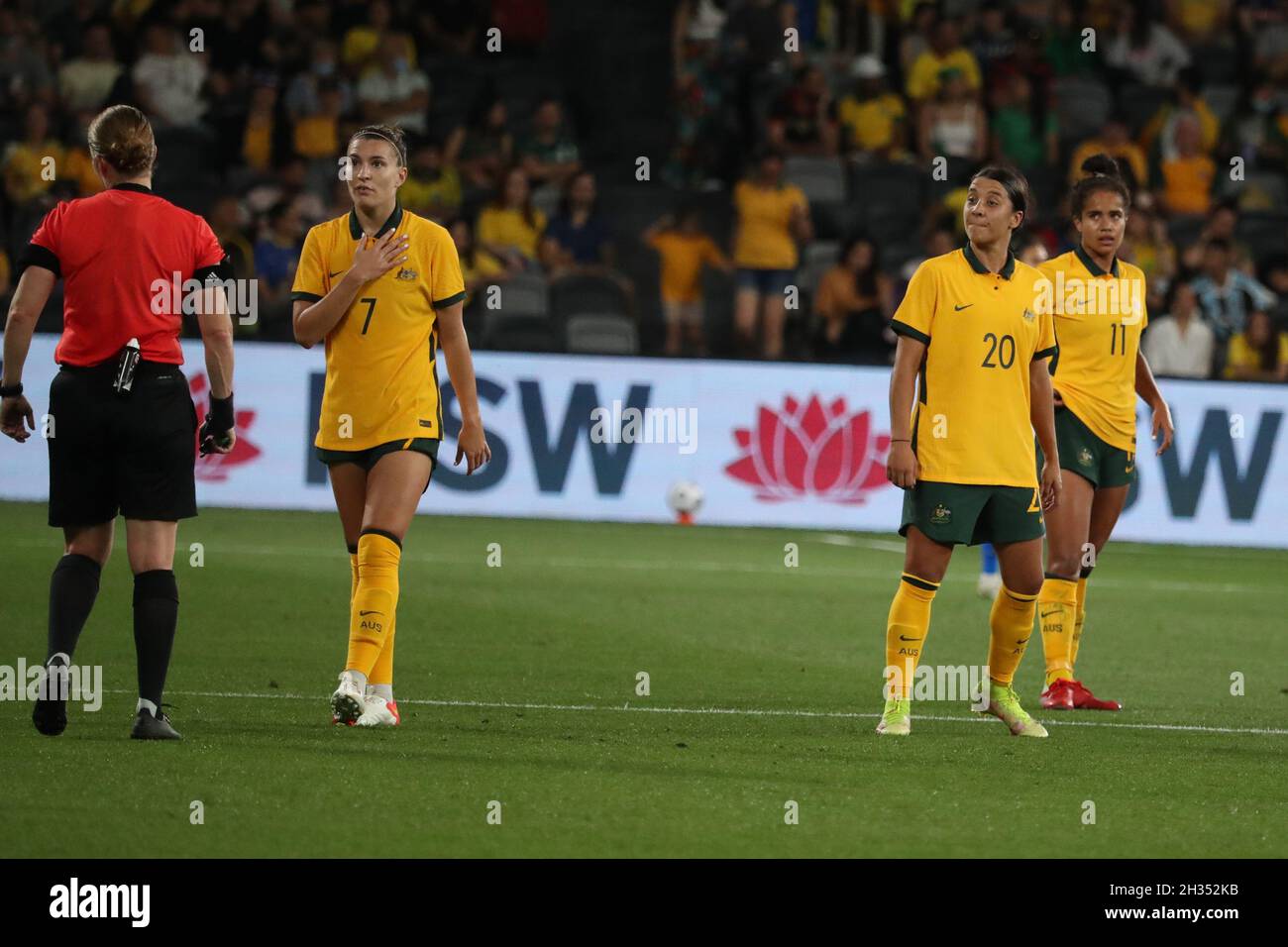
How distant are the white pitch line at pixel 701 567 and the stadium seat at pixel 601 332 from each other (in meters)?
4.71

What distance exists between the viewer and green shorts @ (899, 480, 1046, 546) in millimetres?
8180

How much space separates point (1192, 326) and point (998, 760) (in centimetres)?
1244

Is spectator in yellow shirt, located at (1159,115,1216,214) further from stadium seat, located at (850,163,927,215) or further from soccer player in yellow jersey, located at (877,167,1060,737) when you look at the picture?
soccer player in yellow jersey, located at (877,167,1060,737)

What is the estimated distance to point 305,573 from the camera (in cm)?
1384

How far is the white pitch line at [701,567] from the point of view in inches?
589

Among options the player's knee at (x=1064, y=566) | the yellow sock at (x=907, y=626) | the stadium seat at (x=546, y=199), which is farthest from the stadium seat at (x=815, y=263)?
the yellow sock at (x=907, y=626)

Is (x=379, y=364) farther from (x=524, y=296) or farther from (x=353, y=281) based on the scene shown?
(x=524, y=296)

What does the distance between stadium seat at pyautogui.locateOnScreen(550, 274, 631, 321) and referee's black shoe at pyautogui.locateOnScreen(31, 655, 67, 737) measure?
522 inches

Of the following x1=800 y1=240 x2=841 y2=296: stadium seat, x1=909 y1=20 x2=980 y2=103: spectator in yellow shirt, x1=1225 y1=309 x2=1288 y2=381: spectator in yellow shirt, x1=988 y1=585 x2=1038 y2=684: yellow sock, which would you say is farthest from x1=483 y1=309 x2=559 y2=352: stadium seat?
x1=988 y1=585 x2=1038 y2=684: yellow sock

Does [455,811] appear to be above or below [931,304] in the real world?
below

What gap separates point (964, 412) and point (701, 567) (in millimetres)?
7171

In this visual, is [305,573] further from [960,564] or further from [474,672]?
[960,564]

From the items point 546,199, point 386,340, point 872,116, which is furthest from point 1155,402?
point 872,116
